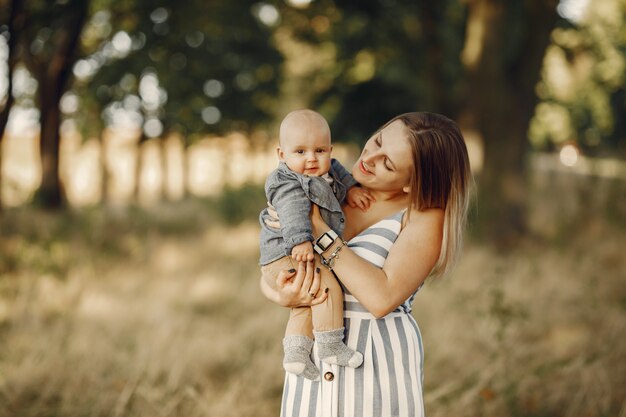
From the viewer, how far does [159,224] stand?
10.5 m

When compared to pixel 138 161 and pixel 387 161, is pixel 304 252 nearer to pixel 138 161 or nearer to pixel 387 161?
pixel 387 161

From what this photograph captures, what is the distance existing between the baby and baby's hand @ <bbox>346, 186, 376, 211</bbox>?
0.13 m

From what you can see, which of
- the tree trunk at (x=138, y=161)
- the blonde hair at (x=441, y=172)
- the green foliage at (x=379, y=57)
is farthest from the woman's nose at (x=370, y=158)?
the tree trunk at (x=138, y=161)

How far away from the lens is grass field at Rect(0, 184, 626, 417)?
13.0 feet

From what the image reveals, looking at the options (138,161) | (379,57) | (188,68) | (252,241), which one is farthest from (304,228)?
(138,161)

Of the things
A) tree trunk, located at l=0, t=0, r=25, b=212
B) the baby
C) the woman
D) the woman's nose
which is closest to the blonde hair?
the woman

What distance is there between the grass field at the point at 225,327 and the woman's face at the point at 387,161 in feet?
6.69

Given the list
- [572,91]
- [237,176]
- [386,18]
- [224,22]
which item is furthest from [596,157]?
[572,91]

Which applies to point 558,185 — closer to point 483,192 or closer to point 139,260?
point 483,192

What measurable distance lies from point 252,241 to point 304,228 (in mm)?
7156

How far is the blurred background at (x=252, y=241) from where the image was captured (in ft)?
13.8

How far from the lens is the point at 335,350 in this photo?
74.2 inches

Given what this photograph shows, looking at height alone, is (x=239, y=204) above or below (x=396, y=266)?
below

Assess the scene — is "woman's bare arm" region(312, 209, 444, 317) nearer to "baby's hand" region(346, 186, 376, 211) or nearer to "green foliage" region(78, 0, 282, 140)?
"baby's hand" region(346, 186, 376, 211)
